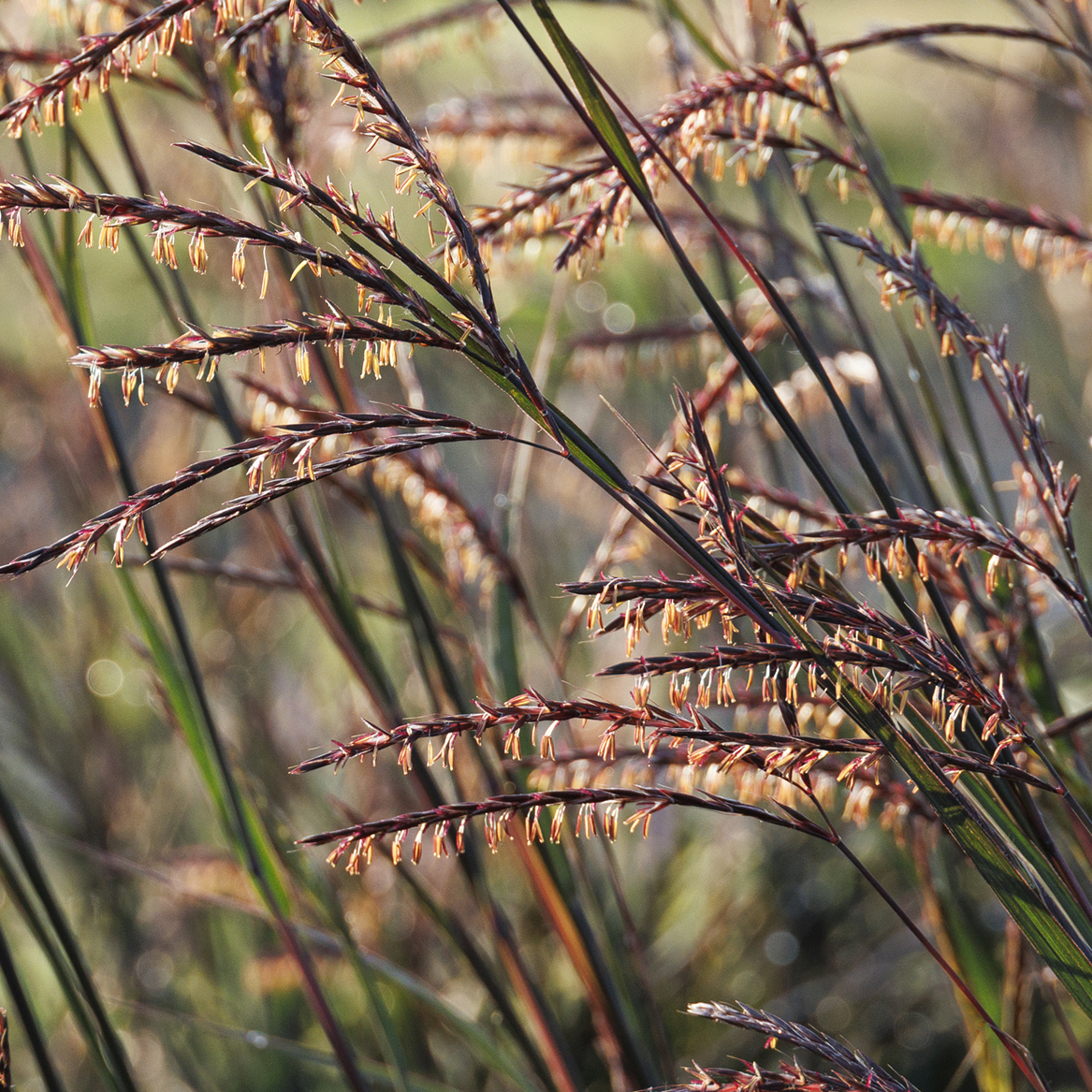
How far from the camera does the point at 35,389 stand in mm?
1655

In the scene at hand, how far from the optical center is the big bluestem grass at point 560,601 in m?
0.41

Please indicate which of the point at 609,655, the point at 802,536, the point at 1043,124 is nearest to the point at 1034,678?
the point at 802,536

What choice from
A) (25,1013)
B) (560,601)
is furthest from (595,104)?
(560,601)

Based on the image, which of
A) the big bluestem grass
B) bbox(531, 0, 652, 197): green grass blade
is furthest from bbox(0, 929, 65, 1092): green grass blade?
bbox(531, 0, 652, 197): green grass blade

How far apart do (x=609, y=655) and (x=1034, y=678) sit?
1038 millimetres

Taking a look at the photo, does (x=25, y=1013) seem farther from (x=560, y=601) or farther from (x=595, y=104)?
(x=560, y=601)

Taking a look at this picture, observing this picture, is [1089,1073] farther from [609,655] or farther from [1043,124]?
[1043,124]

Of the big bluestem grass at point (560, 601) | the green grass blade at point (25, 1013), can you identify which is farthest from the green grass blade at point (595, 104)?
the green grass blade at point (25, 1013)

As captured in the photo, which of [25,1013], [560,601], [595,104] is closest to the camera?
[595,104]

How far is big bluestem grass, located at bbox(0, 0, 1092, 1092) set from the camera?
1.34ft

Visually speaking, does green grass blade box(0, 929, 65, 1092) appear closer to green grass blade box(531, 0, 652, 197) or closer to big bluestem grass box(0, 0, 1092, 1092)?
big bluestem grass box(0, 0, 1092, 1092)

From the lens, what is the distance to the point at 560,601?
168 cm

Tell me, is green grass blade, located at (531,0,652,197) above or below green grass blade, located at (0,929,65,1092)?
above

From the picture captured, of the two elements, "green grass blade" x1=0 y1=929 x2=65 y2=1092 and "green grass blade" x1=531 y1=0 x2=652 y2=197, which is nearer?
"green grass blade" x1=531 y1=0 x2=652 y2=197
